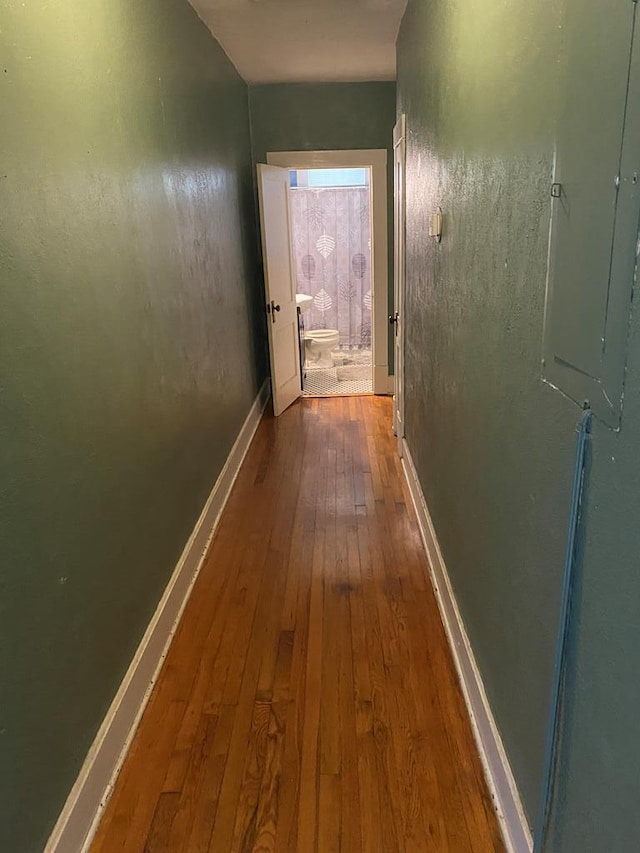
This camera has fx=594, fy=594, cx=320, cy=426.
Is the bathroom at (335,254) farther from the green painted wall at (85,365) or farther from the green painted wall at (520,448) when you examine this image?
the green painted wall at (520,448)

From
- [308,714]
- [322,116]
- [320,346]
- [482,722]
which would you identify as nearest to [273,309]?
[322,116]

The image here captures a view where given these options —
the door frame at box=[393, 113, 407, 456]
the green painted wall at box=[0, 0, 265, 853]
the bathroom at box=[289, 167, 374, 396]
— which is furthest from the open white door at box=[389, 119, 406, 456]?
the bathroom at box=[289, 167, 374, 396]

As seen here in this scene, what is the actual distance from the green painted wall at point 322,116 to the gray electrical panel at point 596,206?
4.15 meters

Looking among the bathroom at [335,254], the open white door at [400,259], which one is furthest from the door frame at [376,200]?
the bathroom at [335,254]

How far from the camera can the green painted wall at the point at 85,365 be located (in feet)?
4.12

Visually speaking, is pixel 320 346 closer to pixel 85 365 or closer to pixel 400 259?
pixel 400 259

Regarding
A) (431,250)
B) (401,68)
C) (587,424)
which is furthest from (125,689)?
(401,68)

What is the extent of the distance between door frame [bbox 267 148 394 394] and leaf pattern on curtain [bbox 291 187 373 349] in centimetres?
178

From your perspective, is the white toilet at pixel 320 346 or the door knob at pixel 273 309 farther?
the white toilet at pixel 320 346

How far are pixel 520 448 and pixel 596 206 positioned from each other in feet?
1.85

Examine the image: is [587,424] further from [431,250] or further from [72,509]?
[431,250]

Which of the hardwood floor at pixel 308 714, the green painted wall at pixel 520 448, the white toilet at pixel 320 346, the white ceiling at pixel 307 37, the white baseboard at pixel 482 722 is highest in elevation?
the white ceiling at pixel 307 37

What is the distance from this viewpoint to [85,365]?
5.24 feet

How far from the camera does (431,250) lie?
251 centimetres
